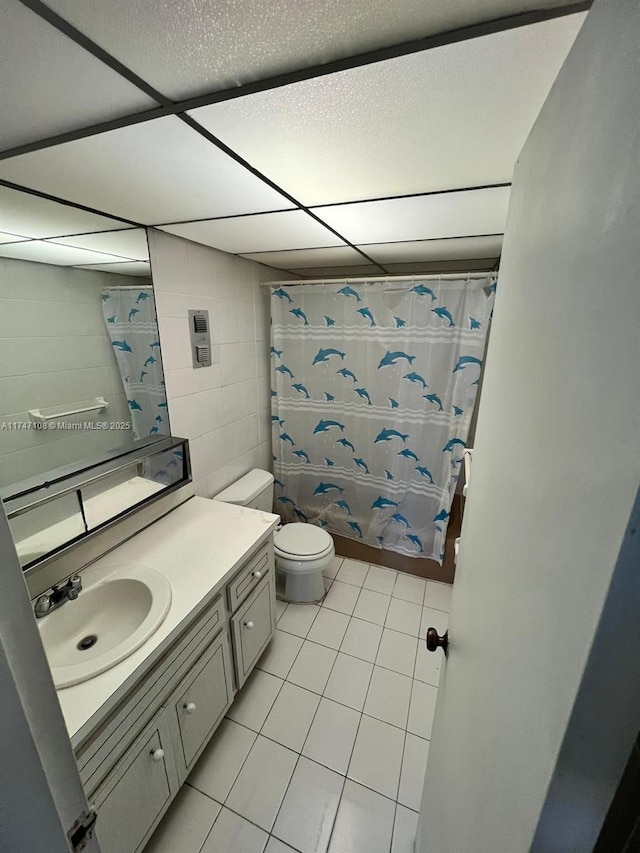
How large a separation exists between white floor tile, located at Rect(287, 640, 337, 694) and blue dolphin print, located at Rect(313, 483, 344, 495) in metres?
1.03

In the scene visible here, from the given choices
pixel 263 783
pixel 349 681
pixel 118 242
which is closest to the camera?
pixel 263 783

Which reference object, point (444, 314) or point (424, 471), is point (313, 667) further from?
point (444, 314)

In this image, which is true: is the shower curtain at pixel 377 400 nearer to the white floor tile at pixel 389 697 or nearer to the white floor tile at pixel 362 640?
the white floor tile at pixel 362 640

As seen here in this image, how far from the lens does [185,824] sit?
1.18 metres

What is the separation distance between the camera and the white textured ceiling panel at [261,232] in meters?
1.30

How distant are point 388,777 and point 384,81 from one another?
83.4 inches

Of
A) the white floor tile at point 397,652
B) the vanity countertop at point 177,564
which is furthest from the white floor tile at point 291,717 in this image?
the vanity countertop at point 177,564

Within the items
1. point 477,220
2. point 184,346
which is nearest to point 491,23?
point 477,220

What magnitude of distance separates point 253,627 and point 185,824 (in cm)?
63

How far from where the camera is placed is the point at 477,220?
1.29 metres

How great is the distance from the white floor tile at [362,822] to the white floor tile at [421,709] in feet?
0.95

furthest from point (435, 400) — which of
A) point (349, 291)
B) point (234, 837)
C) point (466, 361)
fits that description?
point (234, 837)

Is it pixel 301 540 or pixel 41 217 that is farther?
pixel 301 540

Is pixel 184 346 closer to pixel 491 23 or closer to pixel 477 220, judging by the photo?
pixel 477 220
